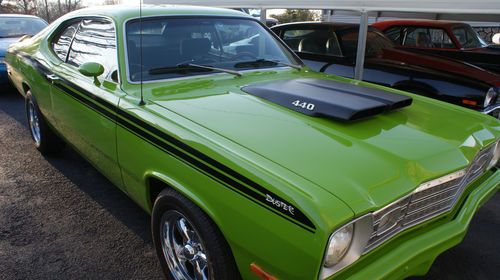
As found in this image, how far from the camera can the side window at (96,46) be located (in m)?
2.81

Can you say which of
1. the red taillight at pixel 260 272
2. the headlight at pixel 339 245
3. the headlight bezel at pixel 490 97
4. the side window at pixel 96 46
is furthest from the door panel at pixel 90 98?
the headlight bezel at pixel 490 97

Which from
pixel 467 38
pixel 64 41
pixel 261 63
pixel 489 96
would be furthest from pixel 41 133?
pixel 467 38

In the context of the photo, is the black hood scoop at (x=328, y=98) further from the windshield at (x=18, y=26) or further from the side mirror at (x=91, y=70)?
the windshield at (x=18, y=26)

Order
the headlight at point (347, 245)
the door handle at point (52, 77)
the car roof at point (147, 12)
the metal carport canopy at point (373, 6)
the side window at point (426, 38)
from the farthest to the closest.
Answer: the side window at point (426, 38) < the metal carport canopy at point (373, 6) < the door handle at point (52, 77) < the car roof at point (147, 12) < the headlight at point (347, 245)

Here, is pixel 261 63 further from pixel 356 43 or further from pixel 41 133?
pixel 356 43

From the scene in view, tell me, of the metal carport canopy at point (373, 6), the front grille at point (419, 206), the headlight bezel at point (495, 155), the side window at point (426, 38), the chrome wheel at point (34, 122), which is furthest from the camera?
the side window at point (426, 38)

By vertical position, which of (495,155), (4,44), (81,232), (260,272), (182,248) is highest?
(4,44)

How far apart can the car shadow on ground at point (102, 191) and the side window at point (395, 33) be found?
Answer: 5.54 metres

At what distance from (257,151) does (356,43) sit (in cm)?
452

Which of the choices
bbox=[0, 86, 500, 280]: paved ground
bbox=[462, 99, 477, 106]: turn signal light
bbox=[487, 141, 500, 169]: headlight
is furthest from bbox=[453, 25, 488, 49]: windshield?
bbox=[487, 141, 500, 169]: headlight

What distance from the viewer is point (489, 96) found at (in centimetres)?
461

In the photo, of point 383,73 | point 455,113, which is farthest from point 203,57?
point 383,73

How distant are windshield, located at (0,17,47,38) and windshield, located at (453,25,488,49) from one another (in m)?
7.64

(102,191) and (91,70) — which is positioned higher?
(91,70)
